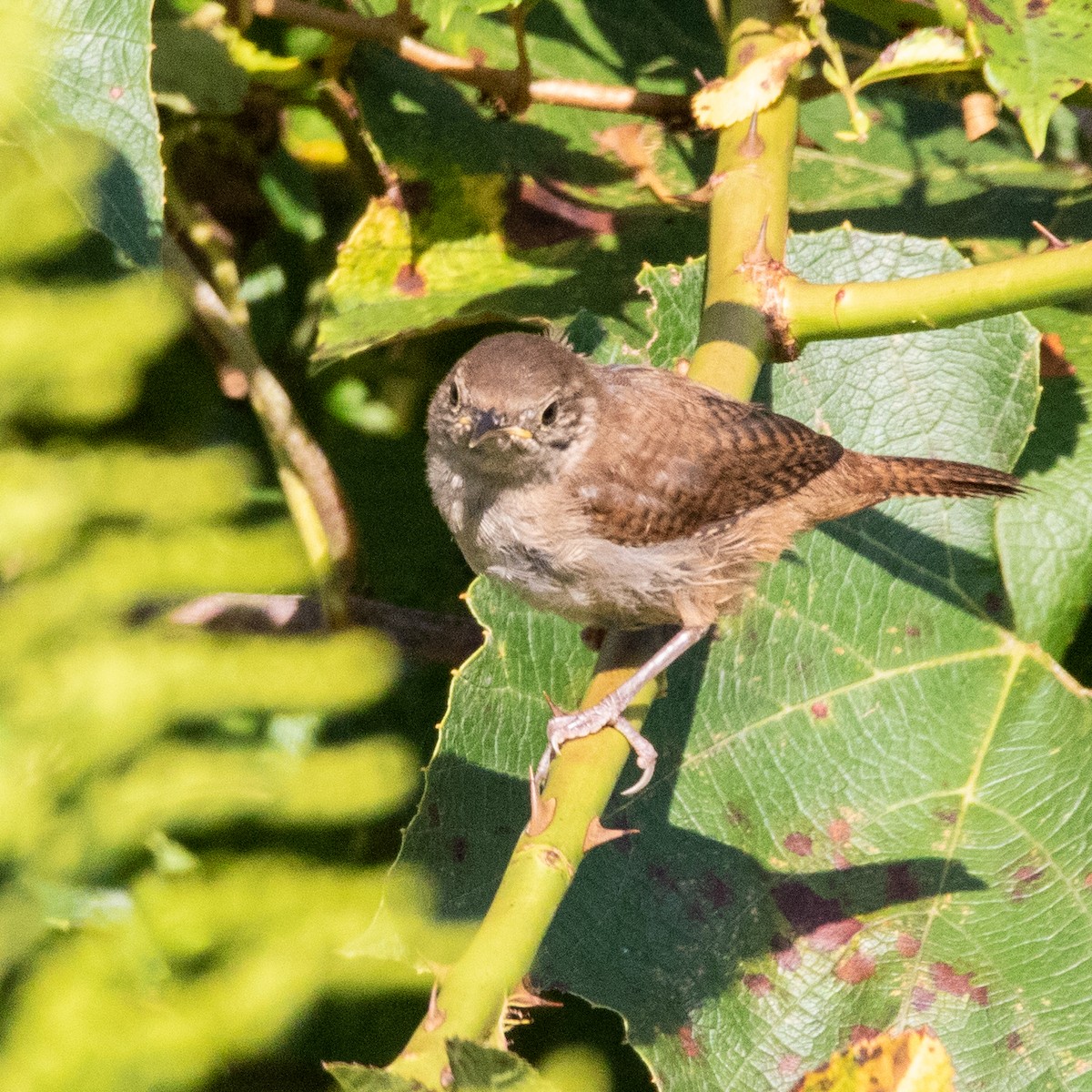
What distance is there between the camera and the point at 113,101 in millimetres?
2049

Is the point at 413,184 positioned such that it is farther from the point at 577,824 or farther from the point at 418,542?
the point at 577,824

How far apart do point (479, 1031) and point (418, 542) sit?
6.11 ft

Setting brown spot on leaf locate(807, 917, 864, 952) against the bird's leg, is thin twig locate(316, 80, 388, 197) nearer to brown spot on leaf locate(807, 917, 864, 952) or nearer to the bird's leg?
the bird's leg

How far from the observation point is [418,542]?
3.13 metres

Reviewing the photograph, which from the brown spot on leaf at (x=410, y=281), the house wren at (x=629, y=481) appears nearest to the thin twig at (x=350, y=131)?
the brown spot on leaf at (x=410, y=281)

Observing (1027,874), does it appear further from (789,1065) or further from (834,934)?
(789,1065)

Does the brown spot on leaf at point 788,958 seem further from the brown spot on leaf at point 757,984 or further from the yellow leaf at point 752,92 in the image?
the yellow leaf at point 752,92

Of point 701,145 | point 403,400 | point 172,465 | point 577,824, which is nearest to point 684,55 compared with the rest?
point 701,145

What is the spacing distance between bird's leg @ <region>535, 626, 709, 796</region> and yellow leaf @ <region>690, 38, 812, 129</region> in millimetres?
967

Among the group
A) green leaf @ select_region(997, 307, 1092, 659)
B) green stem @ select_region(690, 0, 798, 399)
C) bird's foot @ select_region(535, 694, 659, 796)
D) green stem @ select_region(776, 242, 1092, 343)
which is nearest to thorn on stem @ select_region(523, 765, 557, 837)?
bird's foot @ select_region(535, 694, 659, 796)

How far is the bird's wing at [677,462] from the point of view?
2.67 metres

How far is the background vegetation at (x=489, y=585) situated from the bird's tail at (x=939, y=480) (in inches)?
5.2

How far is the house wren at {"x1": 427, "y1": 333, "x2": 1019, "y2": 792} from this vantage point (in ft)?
8.50

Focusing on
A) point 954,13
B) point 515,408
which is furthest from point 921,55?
point 515,408
